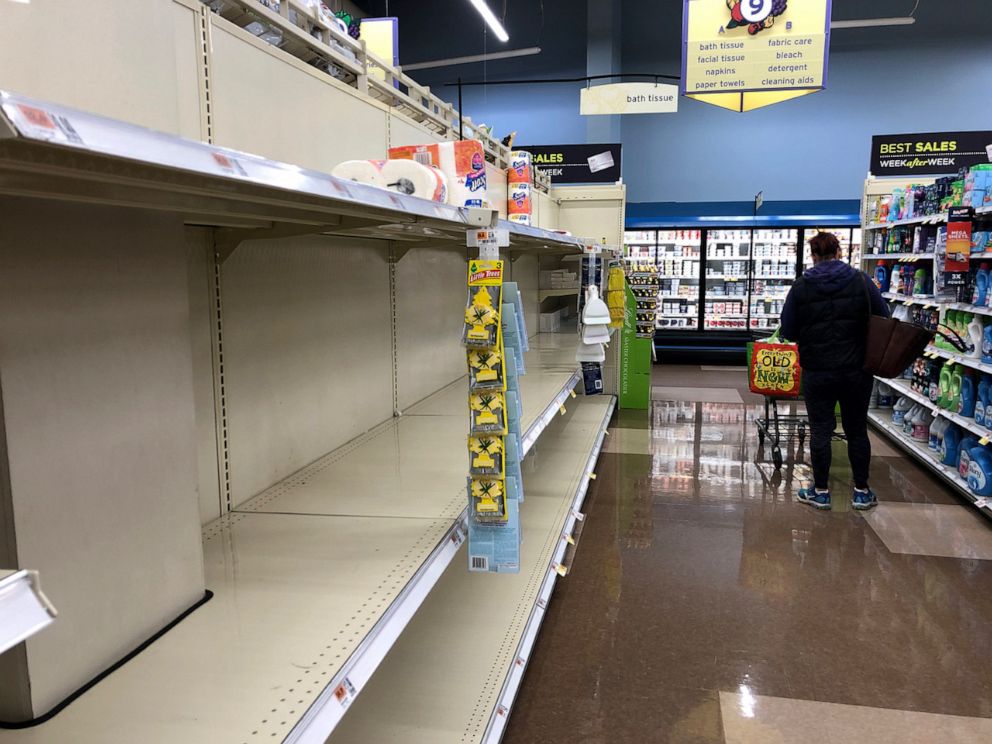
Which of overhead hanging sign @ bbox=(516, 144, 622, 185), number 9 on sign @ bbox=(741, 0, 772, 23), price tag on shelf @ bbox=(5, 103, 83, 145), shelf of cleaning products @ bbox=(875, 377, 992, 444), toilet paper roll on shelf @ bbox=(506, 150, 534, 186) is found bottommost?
shelf of cleaning products @ bbox=(875, 377, 992, 444)

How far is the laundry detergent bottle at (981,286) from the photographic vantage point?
446 centimetres

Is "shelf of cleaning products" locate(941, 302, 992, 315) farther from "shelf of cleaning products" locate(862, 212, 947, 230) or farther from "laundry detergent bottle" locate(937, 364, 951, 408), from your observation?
"shelf of cleaning products" locate(862, 212, 947, 230)

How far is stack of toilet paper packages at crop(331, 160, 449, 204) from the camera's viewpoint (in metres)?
1.88

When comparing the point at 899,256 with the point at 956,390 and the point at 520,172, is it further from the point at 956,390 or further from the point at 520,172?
the point at 520,172

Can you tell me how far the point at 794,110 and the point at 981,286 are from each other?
8240 mm

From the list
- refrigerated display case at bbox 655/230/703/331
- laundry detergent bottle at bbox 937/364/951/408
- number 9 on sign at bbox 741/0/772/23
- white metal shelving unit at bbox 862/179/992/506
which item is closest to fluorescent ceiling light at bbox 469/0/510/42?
number 9 on sign at bbox 741/0/772/23

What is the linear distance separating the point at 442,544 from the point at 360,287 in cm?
135

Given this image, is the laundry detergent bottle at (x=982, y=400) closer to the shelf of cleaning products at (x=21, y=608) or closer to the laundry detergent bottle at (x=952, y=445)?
the laundry detergent bottle at (x=952, y=445)

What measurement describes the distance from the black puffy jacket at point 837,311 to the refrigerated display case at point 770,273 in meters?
6.47

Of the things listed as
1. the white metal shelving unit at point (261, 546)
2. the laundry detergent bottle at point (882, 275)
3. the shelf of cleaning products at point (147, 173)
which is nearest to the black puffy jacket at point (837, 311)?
the white metal shelving unit at point (261, 546)

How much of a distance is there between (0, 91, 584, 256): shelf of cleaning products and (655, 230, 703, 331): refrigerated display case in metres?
9.98

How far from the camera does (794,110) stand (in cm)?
1166

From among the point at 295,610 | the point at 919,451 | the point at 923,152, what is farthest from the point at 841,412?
the point at 923,152

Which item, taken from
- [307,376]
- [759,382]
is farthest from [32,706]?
[759,382]
